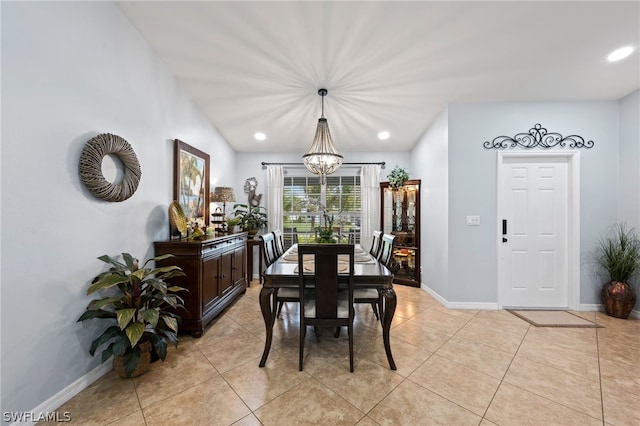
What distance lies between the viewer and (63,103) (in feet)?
4.82

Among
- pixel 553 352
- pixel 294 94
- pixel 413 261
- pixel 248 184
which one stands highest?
pixel 294 94

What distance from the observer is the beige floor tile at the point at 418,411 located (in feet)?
4.45

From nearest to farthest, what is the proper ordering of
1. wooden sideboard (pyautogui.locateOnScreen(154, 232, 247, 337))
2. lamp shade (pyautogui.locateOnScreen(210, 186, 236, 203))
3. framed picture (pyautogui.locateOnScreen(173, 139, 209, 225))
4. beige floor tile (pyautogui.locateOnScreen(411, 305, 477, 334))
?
wooden sideboard (pyautogui.locateOnScreen(154, 232, 247, 337)) → beige floor tile (pyautogui.locateOnScreen(411, 305, 477, 334)) → framed picture (pyautogui.locateOnScreen(173, 139, 209, 225)) → lamp shade (pyautogui.locateOnScreen(210, 186, 236, 203))

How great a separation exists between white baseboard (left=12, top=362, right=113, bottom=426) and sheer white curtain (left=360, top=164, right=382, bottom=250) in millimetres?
3803

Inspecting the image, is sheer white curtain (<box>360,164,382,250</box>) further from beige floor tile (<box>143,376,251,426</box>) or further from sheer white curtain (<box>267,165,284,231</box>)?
beige floor tile (<box>143,376,251,426</box>)

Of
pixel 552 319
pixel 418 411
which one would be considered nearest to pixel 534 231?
pixel 552 319

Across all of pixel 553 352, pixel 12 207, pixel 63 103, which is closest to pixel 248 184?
pixel 63 103

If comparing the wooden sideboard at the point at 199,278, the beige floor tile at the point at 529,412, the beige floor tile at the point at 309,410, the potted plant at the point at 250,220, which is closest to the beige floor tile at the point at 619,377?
the beige floor tile at the point at 529,412

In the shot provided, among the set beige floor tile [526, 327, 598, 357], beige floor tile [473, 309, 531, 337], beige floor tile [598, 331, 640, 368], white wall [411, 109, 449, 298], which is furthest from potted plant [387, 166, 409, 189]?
beige floor tile [598, 331, 640, 368]

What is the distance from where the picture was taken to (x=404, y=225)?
424 centimetres

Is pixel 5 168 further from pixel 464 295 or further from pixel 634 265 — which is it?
pixel 634 265

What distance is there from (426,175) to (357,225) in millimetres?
1629

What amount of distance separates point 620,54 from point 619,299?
2612 mm

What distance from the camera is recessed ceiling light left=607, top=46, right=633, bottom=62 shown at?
2.14 meters
